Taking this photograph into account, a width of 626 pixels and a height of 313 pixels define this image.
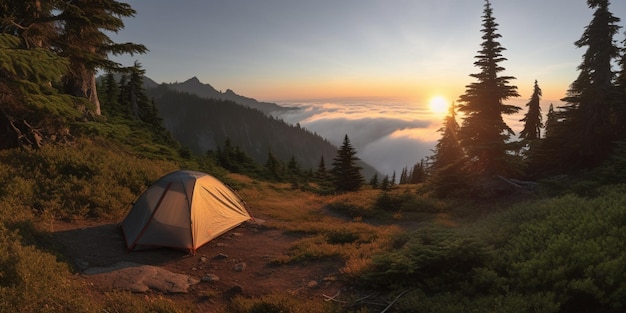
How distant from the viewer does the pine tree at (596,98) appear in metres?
21.9

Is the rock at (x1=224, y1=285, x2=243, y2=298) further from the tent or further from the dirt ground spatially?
the tent

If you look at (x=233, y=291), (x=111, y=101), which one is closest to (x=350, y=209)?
(x=233, y=291)

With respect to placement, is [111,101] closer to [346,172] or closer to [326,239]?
[346,172]

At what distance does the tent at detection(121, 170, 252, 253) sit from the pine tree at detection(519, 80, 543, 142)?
150ft

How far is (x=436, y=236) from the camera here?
8.80m

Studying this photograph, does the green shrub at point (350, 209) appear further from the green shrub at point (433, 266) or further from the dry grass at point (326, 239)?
the green shrub at point (433, 266)

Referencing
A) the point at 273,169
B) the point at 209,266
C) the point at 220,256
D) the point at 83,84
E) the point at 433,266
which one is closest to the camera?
the point at 433,266

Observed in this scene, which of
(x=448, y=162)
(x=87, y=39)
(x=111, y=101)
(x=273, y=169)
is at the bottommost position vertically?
(x=273, y=169)

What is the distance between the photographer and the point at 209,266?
31.0 ft

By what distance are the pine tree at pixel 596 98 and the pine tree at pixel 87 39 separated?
30060 millimetres

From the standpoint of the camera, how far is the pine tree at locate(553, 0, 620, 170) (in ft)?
71.9

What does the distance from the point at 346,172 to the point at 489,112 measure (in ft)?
56.7

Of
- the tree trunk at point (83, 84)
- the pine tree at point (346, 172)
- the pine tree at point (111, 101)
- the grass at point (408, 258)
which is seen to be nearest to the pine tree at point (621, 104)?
the grass at point (408, 258)

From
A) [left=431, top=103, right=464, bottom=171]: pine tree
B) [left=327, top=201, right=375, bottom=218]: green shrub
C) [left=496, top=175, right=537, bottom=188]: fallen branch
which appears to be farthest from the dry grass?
[left=431, top=103, right=464, bottom=171]: pine tree
